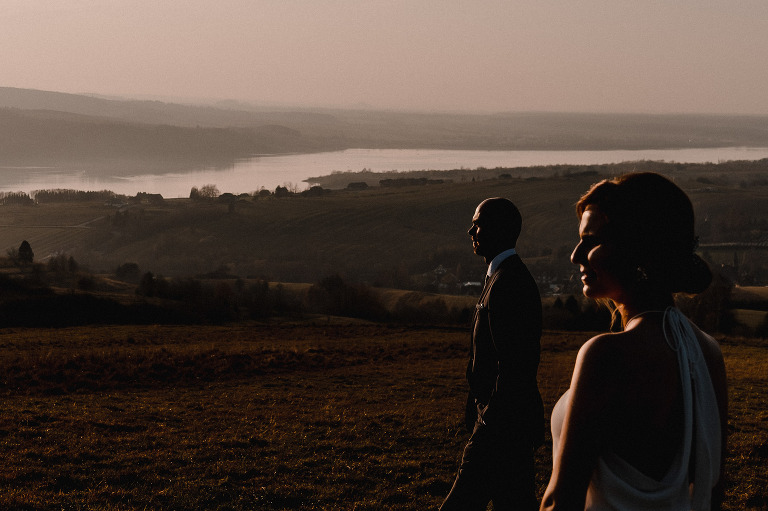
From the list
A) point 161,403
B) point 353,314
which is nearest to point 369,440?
point 161,403

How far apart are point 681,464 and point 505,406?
2.50 m

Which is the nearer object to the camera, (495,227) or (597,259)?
(597,259)

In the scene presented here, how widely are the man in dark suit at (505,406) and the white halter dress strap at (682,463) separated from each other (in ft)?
7.89

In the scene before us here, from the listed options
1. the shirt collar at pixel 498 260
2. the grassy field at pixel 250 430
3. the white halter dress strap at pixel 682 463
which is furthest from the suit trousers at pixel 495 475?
the grassy field at pixel 250 430

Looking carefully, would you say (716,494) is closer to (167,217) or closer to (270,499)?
(270,499)

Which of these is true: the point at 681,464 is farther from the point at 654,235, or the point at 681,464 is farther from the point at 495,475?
the point at 495,475

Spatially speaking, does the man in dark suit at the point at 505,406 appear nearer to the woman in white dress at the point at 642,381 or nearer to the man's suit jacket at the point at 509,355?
the man's suit jacket at the point at 509,355

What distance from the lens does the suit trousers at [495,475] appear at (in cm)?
481

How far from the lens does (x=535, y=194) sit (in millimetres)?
191125

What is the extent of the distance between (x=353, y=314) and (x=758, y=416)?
56.4 m

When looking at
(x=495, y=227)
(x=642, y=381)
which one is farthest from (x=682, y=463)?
(x=495, y=227)

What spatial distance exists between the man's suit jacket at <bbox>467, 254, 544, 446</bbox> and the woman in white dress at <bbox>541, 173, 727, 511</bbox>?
7.52ft

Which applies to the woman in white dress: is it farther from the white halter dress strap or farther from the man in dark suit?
the man in dark suit

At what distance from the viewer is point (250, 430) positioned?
44.1 feet
